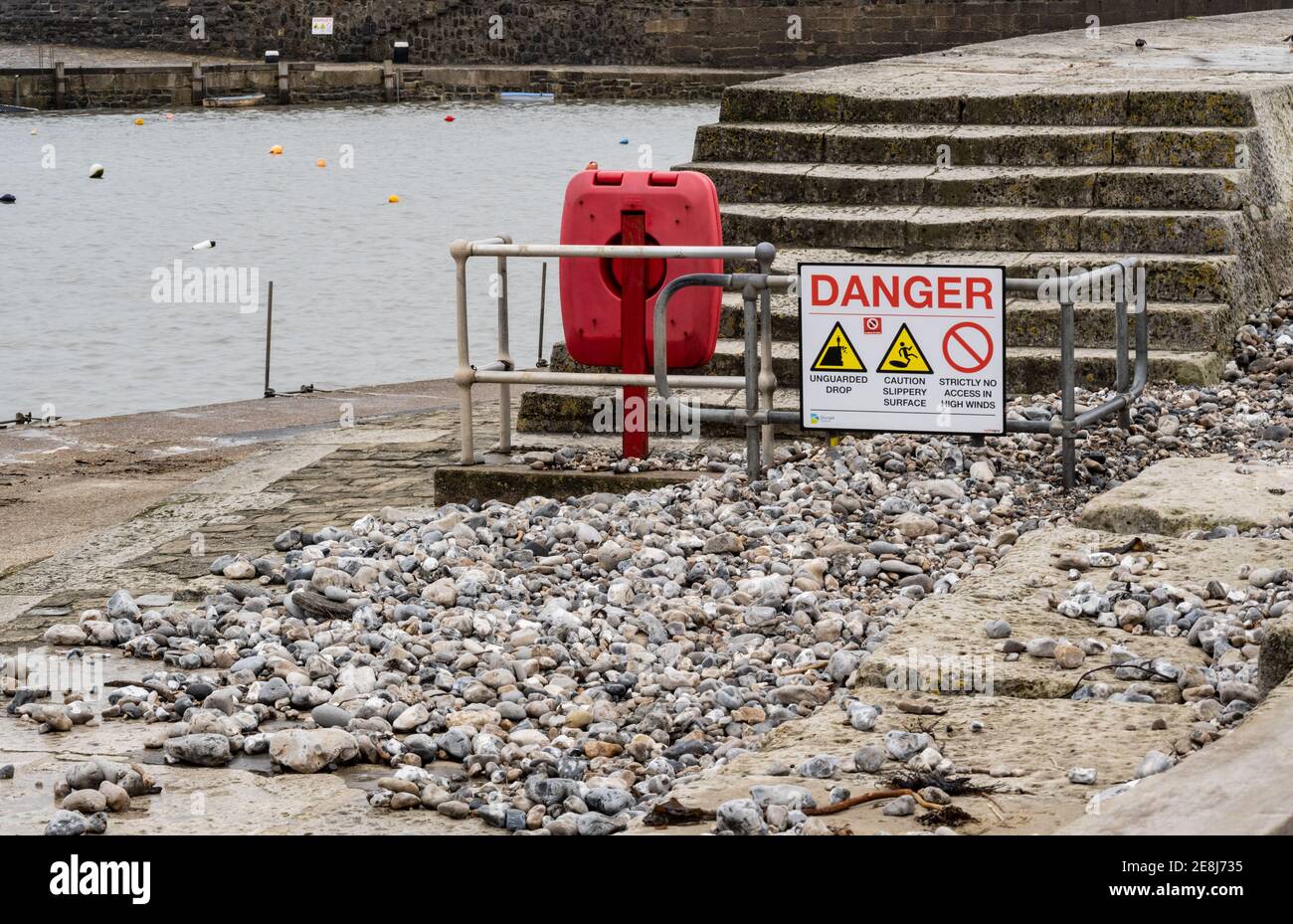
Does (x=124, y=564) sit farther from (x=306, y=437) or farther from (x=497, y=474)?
(x=306, y=437)

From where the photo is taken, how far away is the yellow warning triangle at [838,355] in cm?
676

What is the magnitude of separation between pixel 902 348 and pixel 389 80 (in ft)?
148

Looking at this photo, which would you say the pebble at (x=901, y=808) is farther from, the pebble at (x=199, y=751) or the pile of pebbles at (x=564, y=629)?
the pebble at (x=199, y=751)

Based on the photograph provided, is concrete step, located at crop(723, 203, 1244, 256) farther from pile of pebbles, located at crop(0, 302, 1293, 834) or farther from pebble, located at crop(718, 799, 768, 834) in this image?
pebble, located at crop(718, 799, 768, 834)

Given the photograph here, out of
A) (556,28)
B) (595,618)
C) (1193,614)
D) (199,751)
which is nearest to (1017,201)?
(595,618)

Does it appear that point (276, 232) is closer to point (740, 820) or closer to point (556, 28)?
point (556, 28)

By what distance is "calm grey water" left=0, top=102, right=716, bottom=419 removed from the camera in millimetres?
22547

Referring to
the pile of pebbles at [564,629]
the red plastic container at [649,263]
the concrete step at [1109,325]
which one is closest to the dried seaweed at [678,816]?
the pile of pebbles at [564,629]

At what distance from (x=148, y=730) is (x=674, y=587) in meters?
1.72

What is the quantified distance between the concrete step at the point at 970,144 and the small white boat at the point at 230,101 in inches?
1591

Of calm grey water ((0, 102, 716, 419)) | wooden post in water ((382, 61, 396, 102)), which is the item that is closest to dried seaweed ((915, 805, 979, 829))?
calm grey water ((0, 102, 716, 419))

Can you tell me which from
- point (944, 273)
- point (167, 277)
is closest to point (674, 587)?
point (944, 273)

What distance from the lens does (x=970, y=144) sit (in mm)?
9547
